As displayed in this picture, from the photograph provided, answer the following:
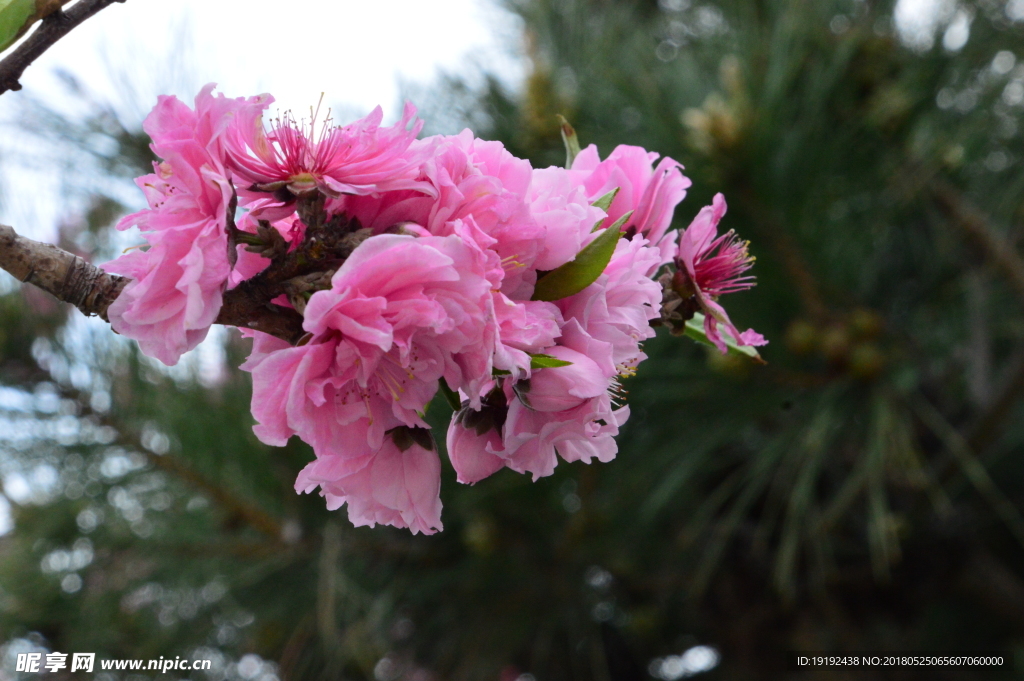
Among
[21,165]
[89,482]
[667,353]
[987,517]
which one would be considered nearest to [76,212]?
[21,165]

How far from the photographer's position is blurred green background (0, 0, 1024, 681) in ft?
2.97

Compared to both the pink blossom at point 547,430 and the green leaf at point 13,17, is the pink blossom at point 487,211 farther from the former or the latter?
the green leaf at point 13,17

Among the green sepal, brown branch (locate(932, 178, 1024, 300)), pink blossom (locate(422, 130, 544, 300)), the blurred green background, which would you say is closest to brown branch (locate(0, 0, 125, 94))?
the green sepal

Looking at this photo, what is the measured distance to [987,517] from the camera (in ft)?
3.54

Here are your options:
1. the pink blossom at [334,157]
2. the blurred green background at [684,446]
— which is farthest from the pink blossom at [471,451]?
the blurred green background at [684,446]

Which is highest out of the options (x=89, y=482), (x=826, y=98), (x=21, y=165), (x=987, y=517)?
(x=21, y=165)

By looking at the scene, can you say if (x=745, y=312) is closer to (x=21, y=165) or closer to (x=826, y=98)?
(x=826, y=98)

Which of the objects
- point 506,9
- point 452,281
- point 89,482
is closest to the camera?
point 452,281

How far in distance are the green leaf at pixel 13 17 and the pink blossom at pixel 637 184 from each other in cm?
23

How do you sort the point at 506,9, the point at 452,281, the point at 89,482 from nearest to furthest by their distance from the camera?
the point at 452,281
the point at 89,482
the point at 506,9

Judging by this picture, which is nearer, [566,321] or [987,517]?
[566,321]

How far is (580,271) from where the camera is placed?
0.30 m

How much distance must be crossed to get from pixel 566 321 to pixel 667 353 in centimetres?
76

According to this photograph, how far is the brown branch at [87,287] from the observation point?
267 millimetres
